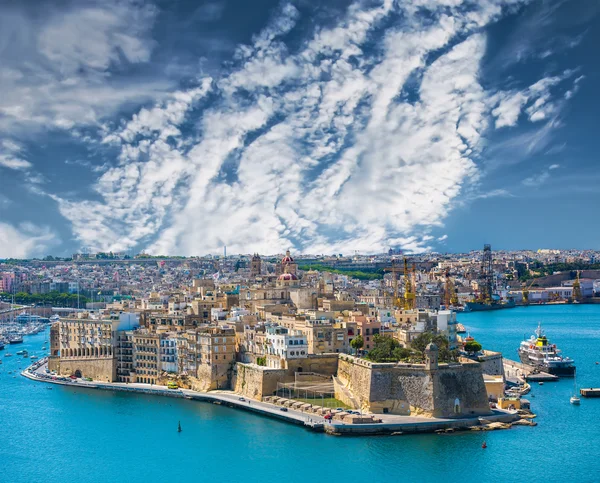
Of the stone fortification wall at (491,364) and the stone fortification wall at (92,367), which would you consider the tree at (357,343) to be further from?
the stone fortification wall at (92,367)

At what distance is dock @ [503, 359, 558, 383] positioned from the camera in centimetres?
3244

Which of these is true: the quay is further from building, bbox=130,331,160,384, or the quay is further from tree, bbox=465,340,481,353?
tree, bbox=465,340,481,353

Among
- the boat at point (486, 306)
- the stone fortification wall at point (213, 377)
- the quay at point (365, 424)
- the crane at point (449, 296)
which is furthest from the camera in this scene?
the crane at point (449, 296)

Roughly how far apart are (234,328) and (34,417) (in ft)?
26.4

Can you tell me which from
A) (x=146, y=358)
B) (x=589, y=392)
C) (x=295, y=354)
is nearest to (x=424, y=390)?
(x=295, y=354)

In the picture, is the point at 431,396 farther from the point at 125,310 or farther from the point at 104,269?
the point at 104,269

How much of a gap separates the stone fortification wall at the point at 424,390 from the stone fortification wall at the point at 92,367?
1246 cm

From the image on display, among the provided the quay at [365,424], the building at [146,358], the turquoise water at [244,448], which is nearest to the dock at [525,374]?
the turquoise water at [244,448]

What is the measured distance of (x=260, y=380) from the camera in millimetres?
28031

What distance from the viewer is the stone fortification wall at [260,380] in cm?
2791

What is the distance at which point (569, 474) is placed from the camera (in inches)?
812

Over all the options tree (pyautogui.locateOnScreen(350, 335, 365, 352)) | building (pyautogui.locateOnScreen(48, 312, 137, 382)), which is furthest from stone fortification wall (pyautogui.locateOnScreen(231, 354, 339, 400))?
building (pyautogui.locateOnScreen(48, 312, 137, 382))

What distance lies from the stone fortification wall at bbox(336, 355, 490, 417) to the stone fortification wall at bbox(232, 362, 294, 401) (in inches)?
138

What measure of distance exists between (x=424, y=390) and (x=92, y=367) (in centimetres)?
1577
